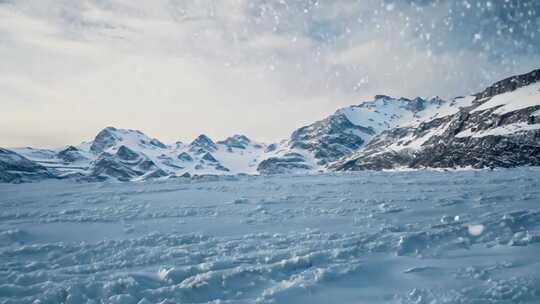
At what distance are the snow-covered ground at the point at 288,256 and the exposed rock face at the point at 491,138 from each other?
11460 cm

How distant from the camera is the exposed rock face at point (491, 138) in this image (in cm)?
12169

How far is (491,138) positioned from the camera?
450 feet

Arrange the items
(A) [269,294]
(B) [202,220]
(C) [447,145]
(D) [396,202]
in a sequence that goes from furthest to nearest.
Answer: (C) [447,145]
(D) [396,202]
(B) [202,220]
(A) [269,294]

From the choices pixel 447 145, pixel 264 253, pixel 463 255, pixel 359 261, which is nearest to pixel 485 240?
pixel 463 255

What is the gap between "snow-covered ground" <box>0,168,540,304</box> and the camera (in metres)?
8.41

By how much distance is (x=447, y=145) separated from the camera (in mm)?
162000

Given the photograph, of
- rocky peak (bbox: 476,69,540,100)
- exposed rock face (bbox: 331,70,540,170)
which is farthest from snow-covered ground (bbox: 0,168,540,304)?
rocky peak (bbox: 476,69,540,100)

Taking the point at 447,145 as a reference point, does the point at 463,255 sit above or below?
below

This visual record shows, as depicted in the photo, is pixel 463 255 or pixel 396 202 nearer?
pixel 463 255

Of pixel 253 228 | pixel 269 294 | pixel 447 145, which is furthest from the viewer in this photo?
pixel 447 145

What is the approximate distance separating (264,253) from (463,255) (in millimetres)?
5466

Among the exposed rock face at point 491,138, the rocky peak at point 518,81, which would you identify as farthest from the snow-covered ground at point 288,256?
the rocky peak at point 518,81

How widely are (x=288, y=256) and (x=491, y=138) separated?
149582 millimetres

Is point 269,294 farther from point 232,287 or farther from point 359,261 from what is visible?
point 359,261
